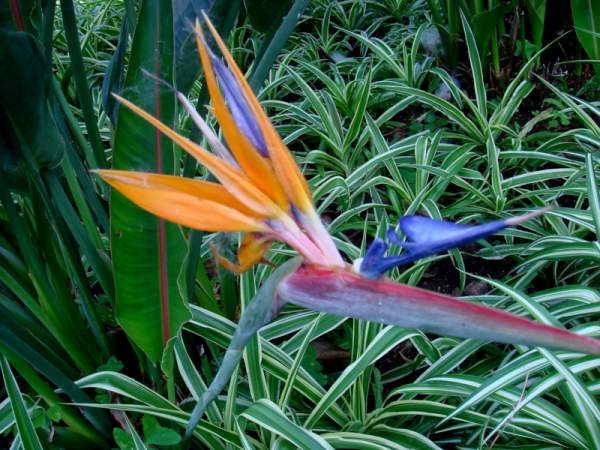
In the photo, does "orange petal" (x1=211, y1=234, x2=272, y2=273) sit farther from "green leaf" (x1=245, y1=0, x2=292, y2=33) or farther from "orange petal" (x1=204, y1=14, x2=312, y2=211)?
"green leaf" (x1=245, y1=0, x2=292, y2=33)

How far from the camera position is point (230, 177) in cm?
42

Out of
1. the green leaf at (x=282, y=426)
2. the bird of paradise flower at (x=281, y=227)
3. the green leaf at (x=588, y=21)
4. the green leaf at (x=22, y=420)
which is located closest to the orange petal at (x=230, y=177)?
the bird of paradise flower at (x=281, y=227)

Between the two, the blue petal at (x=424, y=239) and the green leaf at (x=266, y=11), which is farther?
the green leaf at (x=266, y=11)

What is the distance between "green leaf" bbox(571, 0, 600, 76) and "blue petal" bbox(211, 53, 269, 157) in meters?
1.54

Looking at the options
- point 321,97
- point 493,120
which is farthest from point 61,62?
point 493,120

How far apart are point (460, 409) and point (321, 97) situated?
135 centimetres

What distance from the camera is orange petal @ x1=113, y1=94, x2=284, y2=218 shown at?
42 centimetres

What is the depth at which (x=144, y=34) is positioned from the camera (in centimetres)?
63

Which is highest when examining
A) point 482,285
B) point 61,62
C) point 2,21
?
point 2,21

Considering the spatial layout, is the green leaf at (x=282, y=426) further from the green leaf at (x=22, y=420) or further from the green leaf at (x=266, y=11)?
the green leaf at (x=266, y=11)

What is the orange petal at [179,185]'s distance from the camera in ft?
1.34

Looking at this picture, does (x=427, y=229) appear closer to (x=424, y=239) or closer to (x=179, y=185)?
(x=424, y=239)

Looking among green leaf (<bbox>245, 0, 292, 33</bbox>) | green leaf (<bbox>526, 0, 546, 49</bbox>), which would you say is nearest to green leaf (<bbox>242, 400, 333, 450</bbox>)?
green leaf (<bbox>245, 0, 292, 33</bbox>)

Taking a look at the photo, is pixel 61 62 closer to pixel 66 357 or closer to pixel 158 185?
pixel 66 357
